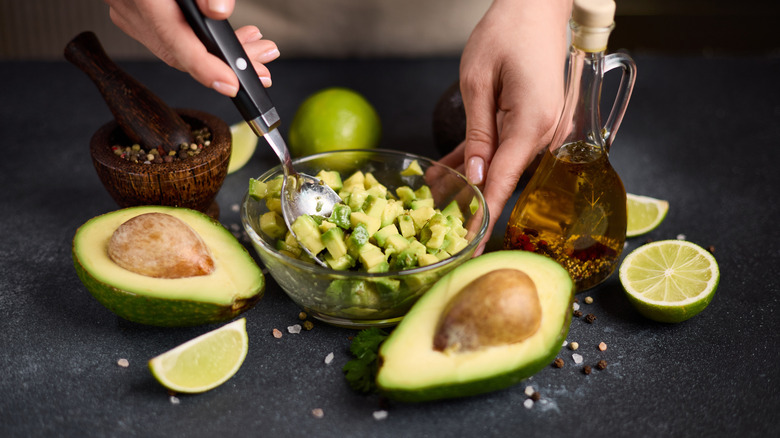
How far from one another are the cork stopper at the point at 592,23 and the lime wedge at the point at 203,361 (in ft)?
2.07

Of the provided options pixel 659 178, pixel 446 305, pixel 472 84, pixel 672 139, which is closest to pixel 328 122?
pixel 472 84

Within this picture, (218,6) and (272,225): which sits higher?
(218,6)

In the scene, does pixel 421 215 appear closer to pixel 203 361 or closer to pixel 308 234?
pixel 308 234

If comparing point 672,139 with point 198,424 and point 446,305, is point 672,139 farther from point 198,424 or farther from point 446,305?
point 198,424

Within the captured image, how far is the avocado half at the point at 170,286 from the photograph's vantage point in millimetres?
920

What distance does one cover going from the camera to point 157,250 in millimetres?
942

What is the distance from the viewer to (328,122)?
55.4 inches

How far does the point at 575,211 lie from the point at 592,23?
0.98 feet

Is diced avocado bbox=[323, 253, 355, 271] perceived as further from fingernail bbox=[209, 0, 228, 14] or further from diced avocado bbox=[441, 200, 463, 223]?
fingernail bbox=[209, 0, 228, 14]

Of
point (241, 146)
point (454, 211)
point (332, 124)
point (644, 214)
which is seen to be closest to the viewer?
point (454, 211)

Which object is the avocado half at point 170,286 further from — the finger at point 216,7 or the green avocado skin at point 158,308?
the finger at point 216,7

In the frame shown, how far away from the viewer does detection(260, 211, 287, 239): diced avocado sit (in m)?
1.08

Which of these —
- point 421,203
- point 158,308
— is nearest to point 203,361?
point 158,308

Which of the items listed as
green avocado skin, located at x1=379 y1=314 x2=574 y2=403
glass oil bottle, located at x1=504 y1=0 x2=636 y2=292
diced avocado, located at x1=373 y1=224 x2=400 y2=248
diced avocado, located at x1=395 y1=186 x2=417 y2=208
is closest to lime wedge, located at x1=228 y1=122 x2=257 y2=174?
diced avocado, located at x1=395 y1=186 x2=417 y2=208
